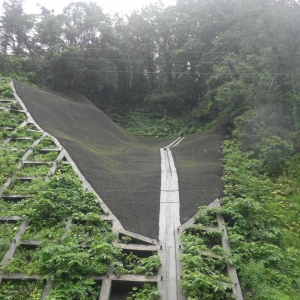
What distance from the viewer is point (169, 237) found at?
23.8ft

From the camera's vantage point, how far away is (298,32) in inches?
480

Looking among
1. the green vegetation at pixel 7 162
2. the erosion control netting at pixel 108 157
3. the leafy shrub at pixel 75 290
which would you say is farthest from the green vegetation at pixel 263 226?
the green vegetation at pixel 7 162

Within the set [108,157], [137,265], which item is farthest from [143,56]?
[137,265]

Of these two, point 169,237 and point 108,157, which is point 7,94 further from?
point 169,237

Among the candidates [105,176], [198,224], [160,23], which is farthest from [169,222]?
[160,23]

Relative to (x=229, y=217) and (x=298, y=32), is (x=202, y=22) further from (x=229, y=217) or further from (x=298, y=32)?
(x=229, y=217)

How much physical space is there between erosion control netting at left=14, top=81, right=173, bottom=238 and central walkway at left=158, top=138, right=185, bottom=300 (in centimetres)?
21

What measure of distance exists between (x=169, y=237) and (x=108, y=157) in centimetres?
604

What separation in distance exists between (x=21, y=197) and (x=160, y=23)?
72.3ft

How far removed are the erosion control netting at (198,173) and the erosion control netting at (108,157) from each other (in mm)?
829

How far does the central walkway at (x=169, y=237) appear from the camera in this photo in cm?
574

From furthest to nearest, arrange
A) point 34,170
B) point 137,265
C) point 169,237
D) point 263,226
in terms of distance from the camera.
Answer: point 34,170, point 263,226, point 169,237, point 137,265

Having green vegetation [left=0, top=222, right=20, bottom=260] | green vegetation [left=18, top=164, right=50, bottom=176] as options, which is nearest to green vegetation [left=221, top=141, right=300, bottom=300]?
green vegetation [left=0, top=222, right=20, bottom=260]

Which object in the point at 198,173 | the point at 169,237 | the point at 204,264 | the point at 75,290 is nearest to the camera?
the point at 75,290
